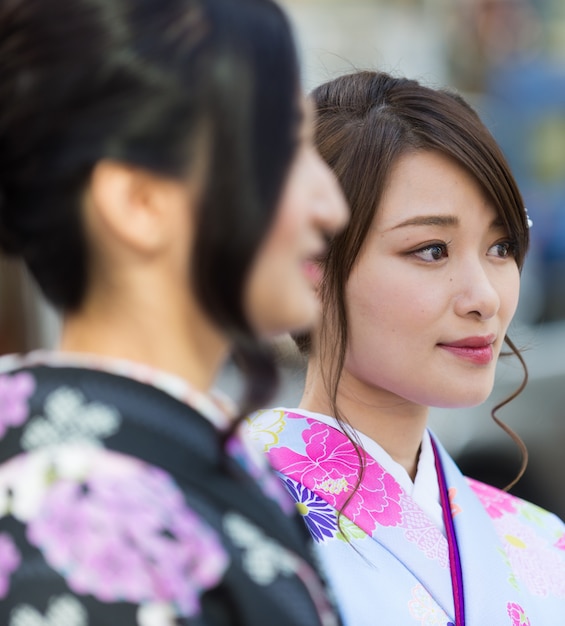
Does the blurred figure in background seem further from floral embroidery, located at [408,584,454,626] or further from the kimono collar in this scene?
the kimono collar

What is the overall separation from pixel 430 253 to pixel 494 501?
1.71 ft

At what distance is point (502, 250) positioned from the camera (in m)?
1.50

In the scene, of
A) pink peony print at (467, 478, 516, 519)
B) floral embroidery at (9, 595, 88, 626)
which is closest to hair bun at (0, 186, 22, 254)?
floral embroidery at (9, 595, 88, 626)

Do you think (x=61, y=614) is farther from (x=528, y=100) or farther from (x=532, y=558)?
(x=528, y=100)

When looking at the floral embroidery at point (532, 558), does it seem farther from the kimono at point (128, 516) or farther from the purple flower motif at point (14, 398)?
the purple flower motif at point (14, 398)

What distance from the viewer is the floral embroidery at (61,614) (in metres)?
0.72

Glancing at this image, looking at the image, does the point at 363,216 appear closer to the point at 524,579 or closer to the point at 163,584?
the point at 524,579

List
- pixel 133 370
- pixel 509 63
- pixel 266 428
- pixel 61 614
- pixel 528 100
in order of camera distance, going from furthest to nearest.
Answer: pixel 509 63, pixel 528 100, pixel 266 428, pixel 133 370, pixel 61 614

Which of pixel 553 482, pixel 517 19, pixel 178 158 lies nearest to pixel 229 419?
pixel 178 158

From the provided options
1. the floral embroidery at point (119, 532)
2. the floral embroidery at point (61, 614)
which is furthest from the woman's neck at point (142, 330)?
the floral embroidery at point (61, 614)

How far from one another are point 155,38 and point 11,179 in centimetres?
17

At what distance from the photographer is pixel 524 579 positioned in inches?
59.9

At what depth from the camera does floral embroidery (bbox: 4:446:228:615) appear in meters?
0.73

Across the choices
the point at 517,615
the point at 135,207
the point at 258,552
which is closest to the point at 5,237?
the point at 135,207
